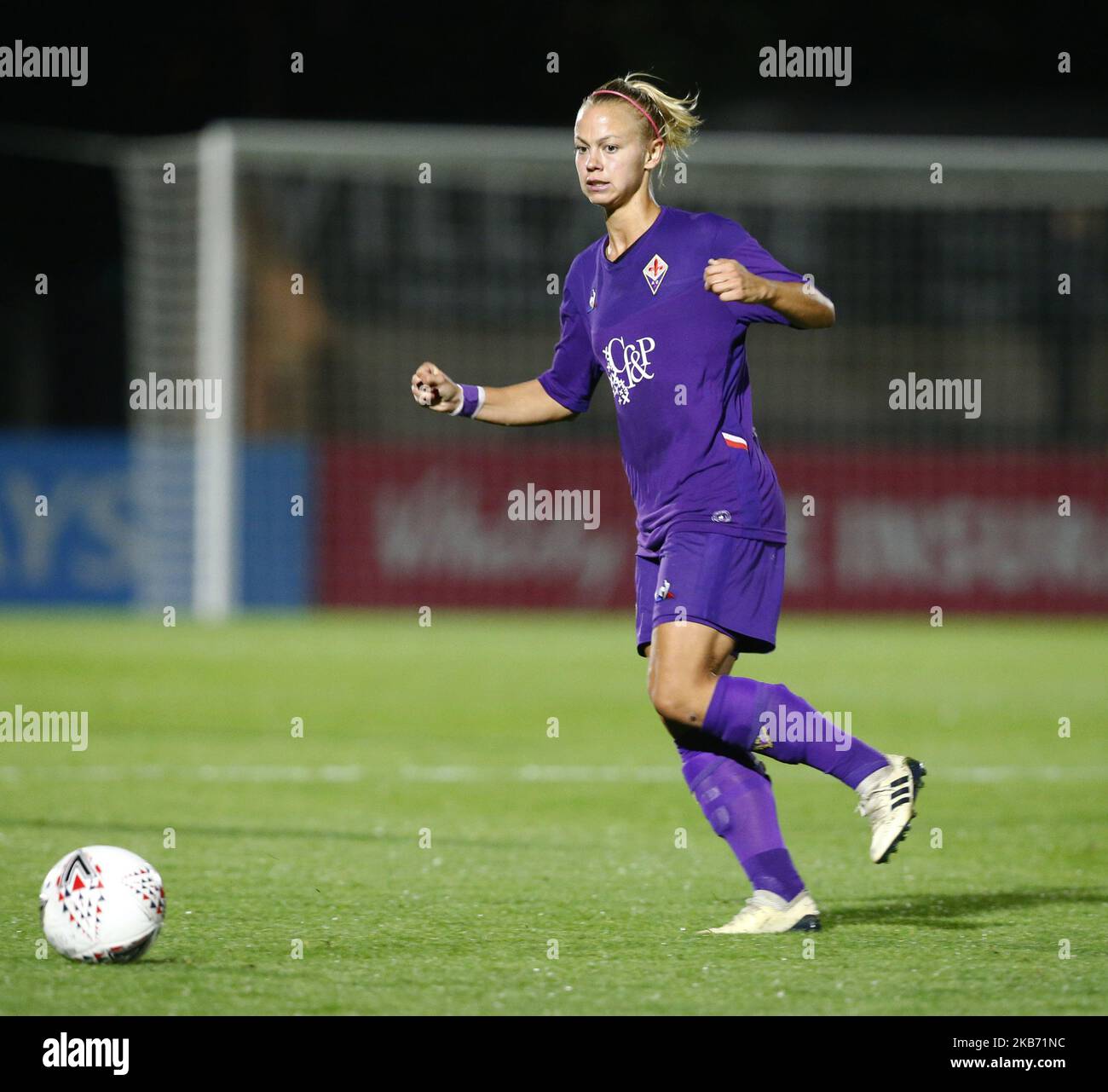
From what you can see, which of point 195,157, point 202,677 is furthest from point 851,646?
point 195,157

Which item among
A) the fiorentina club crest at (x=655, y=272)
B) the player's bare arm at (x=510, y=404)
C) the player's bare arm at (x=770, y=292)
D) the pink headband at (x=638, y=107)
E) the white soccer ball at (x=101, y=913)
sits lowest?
the white soccer ball at (x=101, y=913)

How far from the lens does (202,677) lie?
14.1 m

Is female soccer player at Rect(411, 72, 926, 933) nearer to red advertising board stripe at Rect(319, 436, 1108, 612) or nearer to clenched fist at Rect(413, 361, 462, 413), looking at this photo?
clenched fist at Rect(413, 361, 462, 413)

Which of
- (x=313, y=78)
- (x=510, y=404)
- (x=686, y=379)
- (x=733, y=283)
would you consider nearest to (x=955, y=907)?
(x=686, y=379)

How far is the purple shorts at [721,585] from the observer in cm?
534

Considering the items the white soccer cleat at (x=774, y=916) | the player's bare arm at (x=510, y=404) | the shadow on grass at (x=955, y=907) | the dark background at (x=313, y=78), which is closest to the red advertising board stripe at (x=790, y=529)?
the dark background at (x=313, y=78)

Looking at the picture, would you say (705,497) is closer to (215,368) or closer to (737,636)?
(737,636)

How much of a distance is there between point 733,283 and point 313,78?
26.6 metres

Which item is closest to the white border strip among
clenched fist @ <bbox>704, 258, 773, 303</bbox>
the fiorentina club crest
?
the fiorentina club crest

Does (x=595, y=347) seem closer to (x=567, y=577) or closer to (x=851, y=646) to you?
(x=851, y=646)

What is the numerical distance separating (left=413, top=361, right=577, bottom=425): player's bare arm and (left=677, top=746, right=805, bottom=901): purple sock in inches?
44.1

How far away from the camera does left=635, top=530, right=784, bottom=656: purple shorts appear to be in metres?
5.34

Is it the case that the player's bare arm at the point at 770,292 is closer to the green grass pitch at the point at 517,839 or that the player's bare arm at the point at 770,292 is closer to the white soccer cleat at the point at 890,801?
the white soccer cleat at the point at 890,801
